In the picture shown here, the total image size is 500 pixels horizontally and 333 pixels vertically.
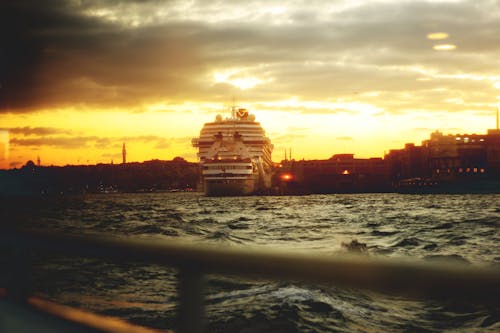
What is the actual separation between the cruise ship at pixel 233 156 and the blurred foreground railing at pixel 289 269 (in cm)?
9530

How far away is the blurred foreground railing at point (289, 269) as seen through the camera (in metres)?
1.38

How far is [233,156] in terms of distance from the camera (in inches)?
3937

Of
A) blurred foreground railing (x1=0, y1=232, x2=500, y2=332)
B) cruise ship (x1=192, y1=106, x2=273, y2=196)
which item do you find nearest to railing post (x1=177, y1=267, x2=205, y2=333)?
blurred foreground railing (x1=0, y1=232, x2=500, y2=332)

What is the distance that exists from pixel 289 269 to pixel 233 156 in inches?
3873

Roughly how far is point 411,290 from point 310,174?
472ft

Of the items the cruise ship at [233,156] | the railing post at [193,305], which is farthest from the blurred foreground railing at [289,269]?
the cruise ship at [233,156]

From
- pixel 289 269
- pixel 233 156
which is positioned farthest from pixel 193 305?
pixel 233 156

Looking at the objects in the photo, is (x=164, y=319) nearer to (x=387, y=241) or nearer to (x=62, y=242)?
(x=62, y=242)

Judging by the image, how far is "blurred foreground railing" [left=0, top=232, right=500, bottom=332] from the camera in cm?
138

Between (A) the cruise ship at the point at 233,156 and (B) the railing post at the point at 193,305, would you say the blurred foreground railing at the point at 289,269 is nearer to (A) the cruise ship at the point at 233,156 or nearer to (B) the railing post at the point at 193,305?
(B) the railing post at the point at 193,305

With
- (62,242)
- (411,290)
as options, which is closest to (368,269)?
(411,290)

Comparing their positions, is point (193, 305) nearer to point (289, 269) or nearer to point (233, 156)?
point (289, 269)

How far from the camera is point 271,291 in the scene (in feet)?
38.5

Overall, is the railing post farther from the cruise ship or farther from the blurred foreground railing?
the cruise ship
